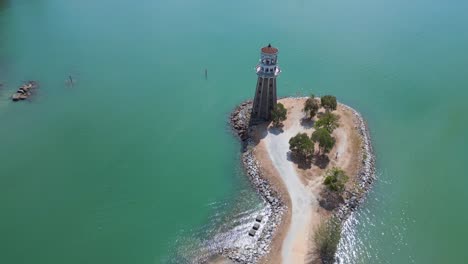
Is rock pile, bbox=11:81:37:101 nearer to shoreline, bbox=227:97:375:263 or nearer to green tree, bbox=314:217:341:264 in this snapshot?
shoreline, bbox=227:97:375:263

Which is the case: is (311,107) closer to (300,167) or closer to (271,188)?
(300,167)

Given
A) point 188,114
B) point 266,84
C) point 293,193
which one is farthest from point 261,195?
point 188,114

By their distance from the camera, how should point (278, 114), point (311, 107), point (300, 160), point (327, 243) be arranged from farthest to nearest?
point (311, 107), point (278, 114), point (300, 160), point (327, 243)

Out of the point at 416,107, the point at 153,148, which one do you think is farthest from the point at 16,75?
the point at 416,107

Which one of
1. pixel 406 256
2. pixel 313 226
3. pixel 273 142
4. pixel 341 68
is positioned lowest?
pixel 406 256

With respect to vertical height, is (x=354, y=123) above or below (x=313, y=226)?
above

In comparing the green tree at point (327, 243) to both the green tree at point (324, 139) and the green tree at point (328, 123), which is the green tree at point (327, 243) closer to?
the green tree at point (324, 139)

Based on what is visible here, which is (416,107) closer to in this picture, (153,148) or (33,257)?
(153,148)

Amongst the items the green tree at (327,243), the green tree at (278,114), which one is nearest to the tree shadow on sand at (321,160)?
the green tree at (278,114)
